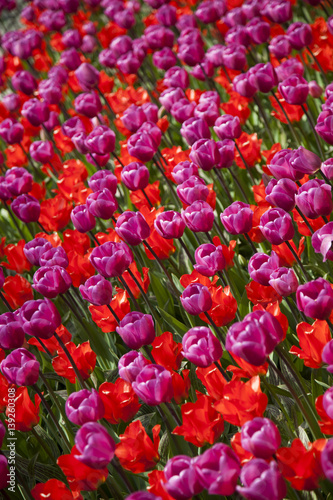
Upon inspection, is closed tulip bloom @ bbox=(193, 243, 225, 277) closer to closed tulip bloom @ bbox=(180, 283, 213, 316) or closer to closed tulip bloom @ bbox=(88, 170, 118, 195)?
closed tulip bloom @ bbox=(180, 283, 213, 316)

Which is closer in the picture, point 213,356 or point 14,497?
point 213,356

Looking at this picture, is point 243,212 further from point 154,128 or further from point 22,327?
point 154,128

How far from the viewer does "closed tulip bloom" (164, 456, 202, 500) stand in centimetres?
131

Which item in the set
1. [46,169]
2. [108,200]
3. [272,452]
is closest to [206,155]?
[108,200]

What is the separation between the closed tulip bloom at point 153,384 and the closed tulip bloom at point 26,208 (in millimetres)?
1624

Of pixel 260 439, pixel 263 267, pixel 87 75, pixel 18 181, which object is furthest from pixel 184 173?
pixel 87 75

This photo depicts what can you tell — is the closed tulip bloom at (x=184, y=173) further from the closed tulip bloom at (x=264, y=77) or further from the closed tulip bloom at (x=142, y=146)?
the closed tulip bloom at (x=264, y=77)

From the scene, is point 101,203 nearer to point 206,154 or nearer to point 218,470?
point 206,154

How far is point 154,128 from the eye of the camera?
308 cm

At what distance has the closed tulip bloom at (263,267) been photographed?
6.11ft

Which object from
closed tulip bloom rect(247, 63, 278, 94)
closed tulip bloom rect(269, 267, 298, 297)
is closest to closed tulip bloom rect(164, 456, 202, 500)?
closed tulip bloom rect(269, 267, 298, 297)

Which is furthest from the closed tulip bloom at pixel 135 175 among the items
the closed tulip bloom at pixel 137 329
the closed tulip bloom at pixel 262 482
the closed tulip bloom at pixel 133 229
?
the closed tulip bloom at pixel 262 482

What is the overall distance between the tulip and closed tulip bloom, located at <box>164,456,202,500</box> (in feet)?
3.45

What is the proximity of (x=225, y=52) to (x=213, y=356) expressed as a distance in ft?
8.24
